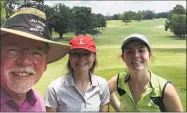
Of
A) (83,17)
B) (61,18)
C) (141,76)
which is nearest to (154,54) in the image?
(141,76)

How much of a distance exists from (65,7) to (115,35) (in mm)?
6686

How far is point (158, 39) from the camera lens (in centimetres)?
3106

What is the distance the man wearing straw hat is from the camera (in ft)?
4.91

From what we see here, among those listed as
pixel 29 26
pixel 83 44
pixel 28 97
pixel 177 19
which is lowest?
pixel 177 19

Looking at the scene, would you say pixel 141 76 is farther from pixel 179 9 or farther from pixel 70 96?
pixel 179 9

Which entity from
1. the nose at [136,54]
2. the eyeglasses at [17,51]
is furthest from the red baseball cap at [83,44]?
the eyeglasses at [17,51]

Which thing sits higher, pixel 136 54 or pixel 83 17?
pixel 136 54

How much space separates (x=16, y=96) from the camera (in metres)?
1.57

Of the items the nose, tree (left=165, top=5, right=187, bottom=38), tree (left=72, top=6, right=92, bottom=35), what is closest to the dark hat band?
the nose

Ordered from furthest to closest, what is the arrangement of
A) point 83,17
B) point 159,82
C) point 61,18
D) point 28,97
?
point 83,17
point 61,18
point 159,82
point 28,97

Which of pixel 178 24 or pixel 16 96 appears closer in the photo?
pixel 16 96

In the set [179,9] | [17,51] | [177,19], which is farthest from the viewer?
[179,9]

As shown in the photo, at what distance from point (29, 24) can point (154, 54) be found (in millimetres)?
10419

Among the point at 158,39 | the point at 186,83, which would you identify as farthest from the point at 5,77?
the point at 158,39
